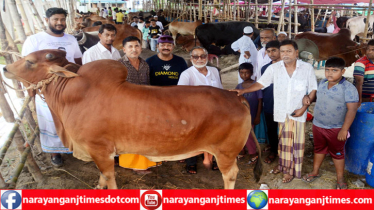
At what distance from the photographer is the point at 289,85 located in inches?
120

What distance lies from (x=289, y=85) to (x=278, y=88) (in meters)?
0.13

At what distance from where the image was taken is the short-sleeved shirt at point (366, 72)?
342 cm

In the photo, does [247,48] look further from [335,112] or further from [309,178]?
[309,178]

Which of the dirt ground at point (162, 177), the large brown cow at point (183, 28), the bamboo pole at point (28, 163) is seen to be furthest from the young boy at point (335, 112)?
the large brown cow at point (183, 28)

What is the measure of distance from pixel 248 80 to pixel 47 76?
2492 millimetres

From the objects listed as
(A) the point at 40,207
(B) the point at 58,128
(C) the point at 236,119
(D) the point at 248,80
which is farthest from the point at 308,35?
(A) the point at 40,207

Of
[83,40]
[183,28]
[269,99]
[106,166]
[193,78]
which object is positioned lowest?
[106,166]

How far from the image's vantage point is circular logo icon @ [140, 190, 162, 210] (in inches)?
98.7

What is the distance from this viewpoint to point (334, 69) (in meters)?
2.92

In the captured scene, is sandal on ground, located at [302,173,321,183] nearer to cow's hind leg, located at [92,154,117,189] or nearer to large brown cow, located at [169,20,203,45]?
cow's hind leg, located at [92,154,117,189]

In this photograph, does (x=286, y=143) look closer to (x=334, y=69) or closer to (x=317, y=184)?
(x=317, y=184)

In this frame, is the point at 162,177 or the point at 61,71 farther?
the point at 162,177

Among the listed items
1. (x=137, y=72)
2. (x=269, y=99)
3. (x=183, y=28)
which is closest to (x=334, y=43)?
(x=269, y=99)

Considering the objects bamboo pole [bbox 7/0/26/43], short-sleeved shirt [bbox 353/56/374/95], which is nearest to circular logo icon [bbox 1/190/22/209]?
bamboo pole [bbox 7/0/26/43]
